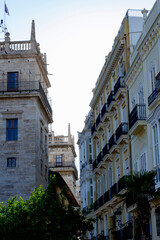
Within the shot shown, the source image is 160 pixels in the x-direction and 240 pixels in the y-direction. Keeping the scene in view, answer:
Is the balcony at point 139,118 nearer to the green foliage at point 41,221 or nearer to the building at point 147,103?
the building at point 147,103

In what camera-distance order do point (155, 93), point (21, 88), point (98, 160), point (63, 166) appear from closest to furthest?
point (155, 93) → point (98, 160) → point (21, 88) → point (63, 166)

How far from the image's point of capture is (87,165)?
134 feet

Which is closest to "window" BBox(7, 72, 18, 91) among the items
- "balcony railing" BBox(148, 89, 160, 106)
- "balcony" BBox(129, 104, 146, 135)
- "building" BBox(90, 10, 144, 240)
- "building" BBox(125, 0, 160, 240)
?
"building" BBox(90, 10, 144, 240)

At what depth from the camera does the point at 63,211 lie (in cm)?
2586

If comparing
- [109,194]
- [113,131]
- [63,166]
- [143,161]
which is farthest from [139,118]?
[63,166]

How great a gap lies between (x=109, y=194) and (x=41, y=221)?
22.8 ft

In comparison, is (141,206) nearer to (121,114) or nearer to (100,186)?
(121,114)

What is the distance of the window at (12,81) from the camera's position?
35.8m

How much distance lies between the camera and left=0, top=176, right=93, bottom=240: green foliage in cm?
2495

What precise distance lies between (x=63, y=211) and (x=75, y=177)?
1508 inches

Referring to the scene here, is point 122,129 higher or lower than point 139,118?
higher

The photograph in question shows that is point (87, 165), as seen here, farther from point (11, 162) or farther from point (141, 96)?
point (141, 96)

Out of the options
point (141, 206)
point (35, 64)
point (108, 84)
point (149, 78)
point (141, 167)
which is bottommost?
point (141, 206)

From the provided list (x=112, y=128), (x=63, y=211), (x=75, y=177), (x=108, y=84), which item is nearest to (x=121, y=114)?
(x=112, y=128)
